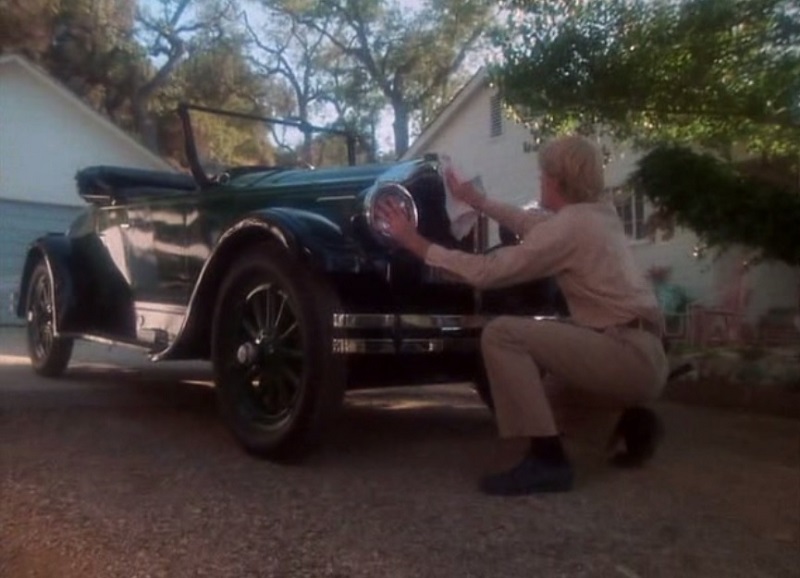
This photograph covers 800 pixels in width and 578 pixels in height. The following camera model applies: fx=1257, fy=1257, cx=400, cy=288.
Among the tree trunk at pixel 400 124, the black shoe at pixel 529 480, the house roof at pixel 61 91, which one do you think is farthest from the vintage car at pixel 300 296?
the tree trunk at pixel 400 124

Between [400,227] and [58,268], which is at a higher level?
[400,227]

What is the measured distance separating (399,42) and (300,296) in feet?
69.7

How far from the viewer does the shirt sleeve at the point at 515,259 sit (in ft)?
15.2

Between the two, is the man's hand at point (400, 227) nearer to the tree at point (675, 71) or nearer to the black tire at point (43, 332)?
the black tire at point (43, 332)

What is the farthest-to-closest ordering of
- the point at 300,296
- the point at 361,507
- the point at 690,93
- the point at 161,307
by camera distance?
the point at 690,93 → the point at 161,307 → the point at 300,296 → the point at 361,507

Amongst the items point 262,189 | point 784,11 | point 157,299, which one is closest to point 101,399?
point 157,299

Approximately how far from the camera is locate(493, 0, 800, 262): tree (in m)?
7.36

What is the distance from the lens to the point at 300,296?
16.1ft

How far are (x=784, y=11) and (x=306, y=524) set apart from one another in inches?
206

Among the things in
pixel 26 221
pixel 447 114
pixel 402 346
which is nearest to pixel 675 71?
pixel 402 346

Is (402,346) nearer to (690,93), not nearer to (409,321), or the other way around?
(409,321)

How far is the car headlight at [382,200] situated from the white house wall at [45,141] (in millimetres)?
6905

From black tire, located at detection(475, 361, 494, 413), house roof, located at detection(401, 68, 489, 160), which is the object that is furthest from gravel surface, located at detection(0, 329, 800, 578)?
house roof, located at detection(401, 68, 489, 160)

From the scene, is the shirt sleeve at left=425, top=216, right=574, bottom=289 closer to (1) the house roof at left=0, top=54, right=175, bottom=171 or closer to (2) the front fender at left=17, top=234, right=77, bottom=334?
(2) the front fender at left=17, top=234, right=77, bottom=334
